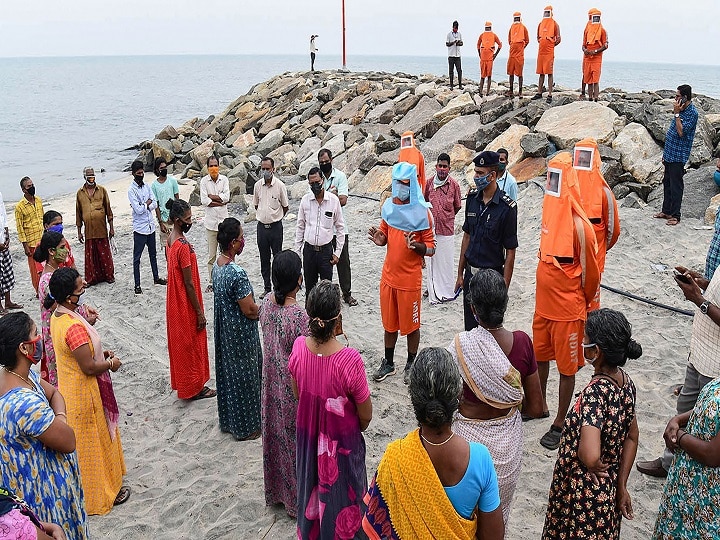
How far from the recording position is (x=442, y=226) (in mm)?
7668

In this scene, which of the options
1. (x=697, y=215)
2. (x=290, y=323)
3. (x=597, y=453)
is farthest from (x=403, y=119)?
(x=597, y=453)

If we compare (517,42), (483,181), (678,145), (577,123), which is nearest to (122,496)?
(483,181)

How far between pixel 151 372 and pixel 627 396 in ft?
17.3

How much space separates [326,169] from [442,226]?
1658 millimetres

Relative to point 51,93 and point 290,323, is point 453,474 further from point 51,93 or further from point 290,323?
point 51,93

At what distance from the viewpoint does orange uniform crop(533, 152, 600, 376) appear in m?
4.52

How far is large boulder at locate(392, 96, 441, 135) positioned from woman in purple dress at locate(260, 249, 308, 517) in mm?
12072

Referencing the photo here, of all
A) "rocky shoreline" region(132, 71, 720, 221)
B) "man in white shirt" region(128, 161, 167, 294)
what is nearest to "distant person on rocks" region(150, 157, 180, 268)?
"man in white shirt" region(128, 161, 167, 294)

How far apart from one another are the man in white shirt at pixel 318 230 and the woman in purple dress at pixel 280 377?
10.2 ft

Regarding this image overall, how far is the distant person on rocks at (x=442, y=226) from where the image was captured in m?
7.56

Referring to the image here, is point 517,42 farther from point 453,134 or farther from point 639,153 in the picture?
point 639,153

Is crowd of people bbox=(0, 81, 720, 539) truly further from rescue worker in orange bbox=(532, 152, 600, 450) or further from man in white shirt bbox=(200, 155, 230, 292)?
man in white shirt bbox=(200, 155, 230, 292)

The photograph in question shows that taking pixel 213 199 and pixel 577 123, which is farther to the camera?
pixel 577 123

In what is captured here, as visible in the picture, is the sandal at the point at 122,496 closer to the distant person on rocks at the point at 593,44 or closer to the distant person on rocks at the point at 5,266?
the distant person on rocks at the point at 5,266
